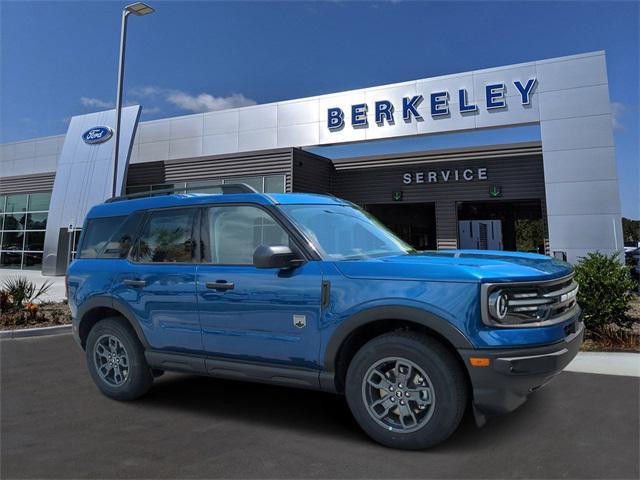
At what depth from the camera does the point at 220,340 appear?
12.9 ft

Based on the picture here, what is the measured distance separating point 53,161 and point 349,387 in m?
27.1

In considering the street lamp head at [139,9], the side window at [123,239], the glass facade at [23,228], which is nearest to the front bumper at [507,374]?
the side window at [123,239]

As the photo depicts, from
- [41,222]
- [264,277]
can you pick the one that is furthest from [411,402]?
[41,222]

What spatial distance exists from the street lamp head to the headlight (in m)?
14.0

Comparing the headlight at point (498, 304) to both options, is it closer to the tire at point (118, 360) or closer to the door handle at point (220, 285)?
the door handle at point (220, 285)

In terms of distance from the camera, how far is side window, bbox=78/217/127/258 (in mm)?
4973

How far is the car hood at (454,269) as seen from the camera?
311 cm

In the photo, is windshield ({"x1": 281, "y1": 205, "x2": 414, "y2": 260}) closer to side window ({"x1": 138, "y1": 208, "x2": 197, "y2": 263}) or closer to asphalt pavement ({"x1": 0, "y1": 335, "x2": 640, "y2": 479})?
side window ({"x1": 138, "y1": 208, "x2": 197, "y2": 263})

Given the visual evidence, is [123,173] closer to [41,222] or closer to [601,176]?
[41,222]

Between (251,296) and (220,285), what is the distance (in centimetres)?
33

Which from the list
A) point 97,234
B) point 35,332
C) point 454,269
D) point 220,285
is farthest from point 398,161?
point 454,269

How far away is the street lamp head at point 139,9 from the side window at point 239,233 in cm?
1183

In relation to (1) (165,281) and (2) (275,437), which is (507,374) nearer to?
(2) (275,437)

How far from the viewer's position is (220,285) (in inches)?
154
